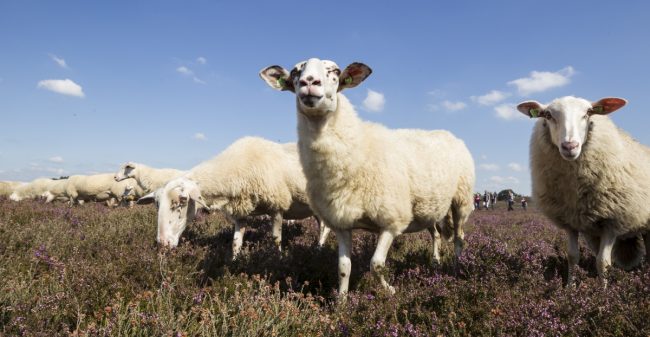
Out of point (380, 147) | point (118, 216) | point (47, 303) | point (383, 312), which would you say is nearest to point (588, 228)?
point (380, 147)

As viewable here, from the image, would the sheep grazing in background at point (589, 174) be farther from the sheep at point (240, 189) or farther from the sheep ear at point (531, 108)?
the sheep at point (240, 189)

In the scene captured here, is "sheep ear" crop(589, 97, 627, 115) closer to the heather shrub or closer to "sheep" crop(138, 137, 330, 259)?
the heather shrub

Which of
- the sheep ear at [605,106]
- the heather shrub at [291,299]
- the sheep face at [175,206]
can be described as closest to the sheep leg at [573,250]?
the heather shrub at [291,299]

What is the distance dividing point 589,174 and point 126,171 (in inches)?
751

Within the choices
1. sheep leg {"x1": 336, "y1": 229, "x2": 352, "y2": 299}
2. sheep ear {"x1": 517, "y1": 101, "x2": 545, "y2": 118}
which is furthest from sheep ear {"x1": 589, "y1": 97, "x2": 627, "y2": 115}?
sheep leg {"x1": 336, "y1": 229, "x2": 352, "y2": 299}

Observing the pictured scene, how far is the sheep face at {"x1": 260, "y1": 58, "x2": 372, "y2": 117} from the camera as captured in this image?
12.1 ft

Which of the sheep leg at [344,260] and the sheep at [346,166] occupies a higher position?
the sheep at [346,166]

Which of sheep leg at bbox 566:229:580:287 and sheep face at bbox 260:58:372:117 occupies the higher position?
sheep face at bbox 260:58:372:117

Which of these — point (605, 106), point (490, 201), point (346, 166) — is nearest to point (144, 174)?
point (346, 166)

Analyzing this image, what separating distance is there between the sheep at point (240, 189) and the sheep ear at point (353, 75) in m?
3.06

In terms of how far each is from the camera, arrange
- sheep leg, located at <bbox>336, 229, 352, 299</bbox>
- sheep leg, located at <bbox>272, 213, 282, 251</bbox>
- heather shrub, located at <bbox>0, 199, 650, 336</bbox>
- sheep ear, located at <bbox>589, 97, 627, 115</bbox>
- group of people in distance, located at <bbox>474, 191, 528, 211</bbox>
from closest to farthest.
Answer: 1. heather shrub, located at <bbox>0, 199, 650, 336</bbox>
2. sheep leg, located at <bbox>336, 229, 352, 299</bbox>
3. sheep ear, located at <bbox>589, 97, 627, 115</bbox>
4. sheep leg, located at <bbox>272, 213, 282, 251</bbox>
5. group of people in distance, located at <bbox>474, 191, 528, 211</bbox>

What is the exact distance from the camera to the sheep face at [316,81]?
368 cm

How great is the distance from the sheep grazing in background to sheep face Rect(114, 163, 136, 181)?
18.0 m

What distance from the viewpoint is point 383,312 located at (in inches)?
127
